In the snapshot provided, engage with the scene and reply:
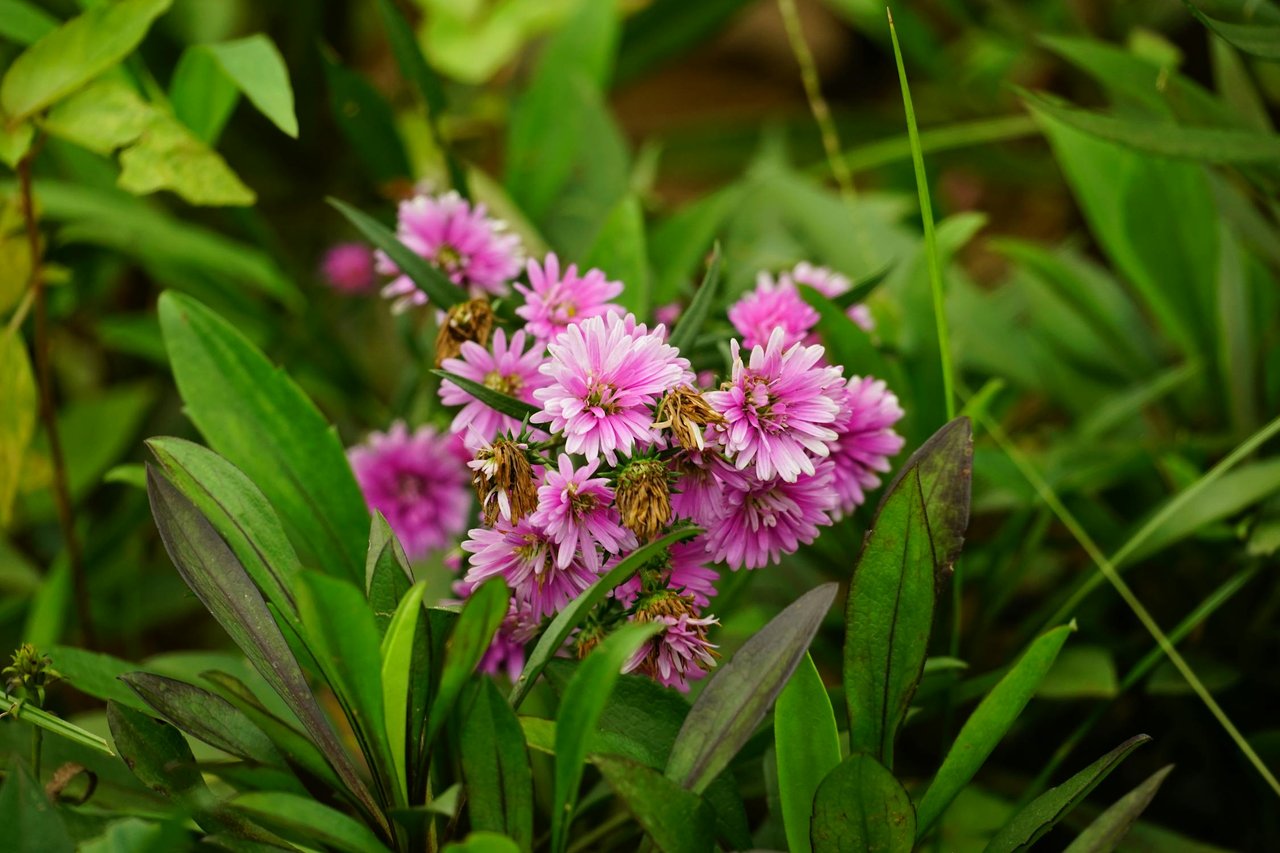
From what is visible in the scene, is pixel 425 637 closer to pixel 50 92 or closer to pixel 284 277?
pixel 50 92

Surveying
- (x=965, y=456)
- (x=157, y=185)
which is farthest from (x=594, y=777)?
(x=157, y=185)

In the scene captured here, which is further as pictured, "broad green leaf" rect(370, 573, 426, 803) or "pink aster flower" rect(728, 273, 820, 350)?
"pink aster flower" rect(728, 273, 820, 350)

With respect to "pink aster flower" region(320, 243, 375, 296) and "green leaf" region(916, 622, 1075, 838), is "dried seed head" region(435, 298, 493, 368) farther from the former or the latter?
"pink aster flower" region(320, 243, 375, 296)

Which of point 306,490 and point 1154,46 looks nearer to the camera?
point 306,490

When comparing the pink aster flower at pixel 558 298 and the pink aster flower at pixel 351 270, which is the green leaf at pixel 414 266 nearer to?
the pink aster flower at pixel 558 298

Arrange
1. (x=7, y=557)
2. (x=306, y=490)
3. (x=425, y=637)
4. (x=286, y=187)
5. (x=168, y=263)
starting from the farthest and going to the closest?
1. (x=286, y=187)
2. (x=168, y=263)
3. (x=7, y=557)
4. (x=306, y=490)
5. (x=425, y=637)

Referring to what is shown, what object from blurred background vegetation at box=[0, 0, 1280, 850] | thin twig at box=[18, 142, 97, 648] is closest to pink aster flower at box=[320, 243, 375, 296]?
blurred background vegetation at box=[0, 0, 1280, 850]
